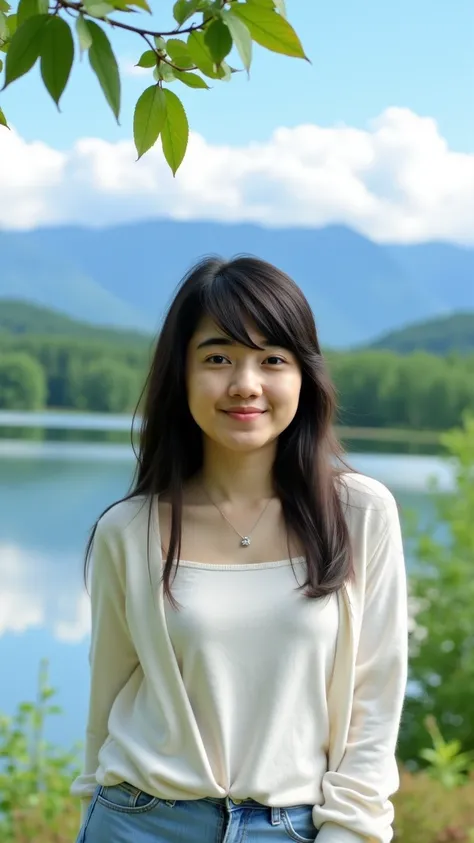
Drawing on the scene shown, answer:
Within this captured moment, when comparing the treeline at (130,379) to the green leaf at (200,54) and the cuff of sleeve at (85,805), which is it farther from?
the green leaf at (200,54)

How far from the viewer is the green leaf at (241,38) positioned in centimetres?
67

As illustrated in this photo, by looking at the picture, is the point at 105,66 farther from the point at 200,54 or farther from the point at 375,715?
the point at 375,715

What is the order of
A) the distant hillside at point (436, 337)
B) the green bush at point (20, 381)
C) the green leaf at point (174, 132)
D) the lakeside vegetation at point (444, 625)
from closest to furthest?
the green leaf at point (174, 132), the lakeside vegetation at point (444, 625), the distant hillside at point (436, 337), the green bush at point (20, 381)

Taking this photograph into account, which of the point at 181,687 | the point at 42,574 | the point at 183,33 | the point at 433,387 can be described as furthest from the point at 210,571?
the point at 42,574

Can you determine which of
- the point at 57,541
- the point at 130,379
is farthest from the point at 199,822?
the point at 57,541

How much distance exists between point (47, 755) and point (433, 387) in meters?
5.23

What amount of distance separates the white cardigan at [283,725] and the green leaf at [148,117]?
0.60m

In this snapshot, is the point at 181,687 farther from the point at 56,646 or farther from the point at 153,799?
the point at 56,646

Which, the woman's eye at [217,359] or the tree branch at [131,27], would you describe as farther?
the woman's eye at [217,359]

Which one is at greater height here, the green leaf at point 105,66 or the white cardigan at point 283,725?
the green leaf at point 105,66

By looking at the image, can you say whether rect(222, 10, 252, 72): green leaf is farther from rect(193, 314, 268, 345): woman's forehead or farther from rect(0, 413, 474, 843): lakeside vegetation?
rect(0, 413, 474, 843): lakeside vegetation

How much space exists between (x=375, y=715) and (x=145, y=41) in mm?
783

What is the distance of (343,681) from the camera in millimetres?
1230

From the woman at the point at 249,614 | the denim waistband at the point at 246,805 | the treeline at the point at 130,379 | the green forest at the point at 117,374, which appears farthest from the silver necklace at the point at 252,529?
the treeline at the point at 130,379
